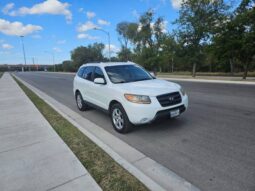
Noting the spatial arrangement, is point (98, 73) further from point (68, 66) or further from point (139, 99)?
point (68, 66)

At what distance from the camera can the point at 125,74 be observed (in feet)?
19.8

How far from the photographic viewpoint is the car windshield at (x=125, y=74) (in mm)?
5793

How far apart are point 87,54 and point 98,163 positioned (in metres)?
83.5

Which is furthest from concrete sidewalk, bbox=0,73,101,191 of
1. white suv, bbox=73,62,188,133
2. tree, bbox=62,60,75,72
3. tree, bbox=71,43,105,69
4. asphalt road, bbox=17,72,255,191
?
tree, bbox=62,60,75,72

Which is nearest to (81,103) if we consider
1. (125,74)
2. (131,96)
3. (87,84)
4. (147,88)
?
(87,84)

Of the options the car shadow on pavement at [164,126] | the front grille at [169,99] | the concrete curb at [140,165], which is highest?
the front grille at [169,99]

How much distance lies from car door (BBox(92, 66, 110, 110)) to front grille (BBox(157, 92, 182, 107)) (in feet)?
5.19

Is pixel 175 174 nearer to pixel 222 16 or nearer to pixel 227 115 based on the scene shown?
pixel 227 115

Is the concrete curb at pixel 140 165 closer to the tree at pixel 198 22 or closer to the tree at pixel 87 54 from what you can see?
the tree at pixel 198 22

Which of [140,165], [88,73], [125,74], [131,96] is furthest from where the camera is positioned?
[88,73]

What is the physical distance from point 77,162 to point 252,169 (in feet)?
9.63

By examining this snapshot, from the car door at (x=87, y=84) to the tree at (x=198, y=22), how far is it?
23.6m

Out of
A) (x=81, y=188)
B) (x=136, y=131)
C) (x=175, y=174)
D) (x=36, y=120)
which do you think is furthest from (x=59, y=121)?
(x=175, y=174)

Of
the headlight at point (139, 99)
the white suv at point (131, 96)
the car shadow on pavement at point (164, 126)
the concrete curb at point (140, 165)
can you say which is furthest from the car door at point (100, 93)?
the car shadow on pavement at point (164, 126)
